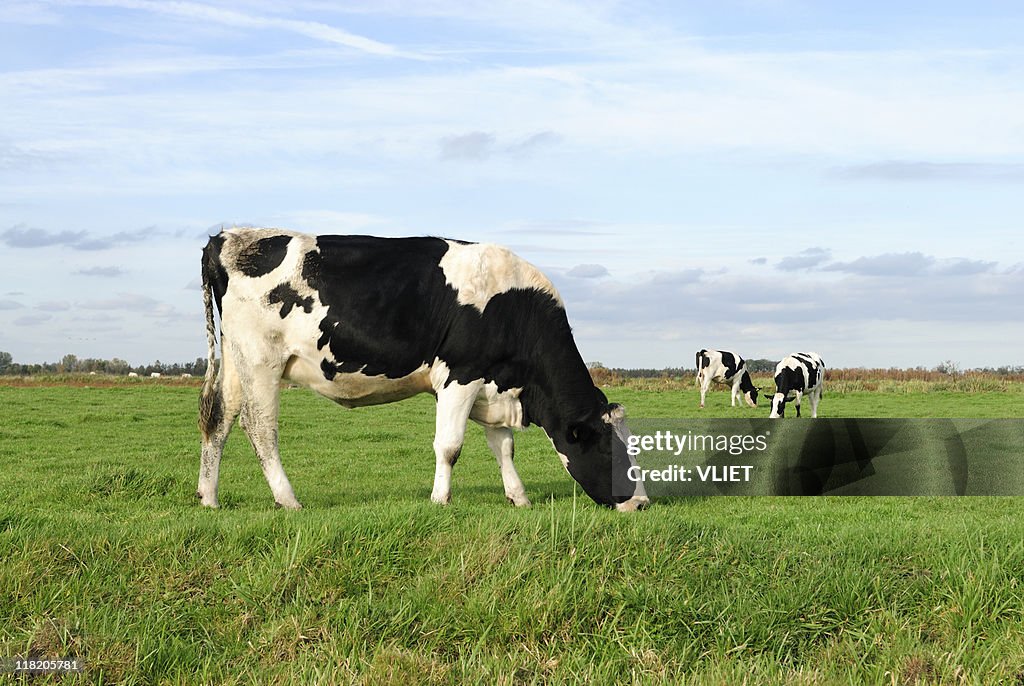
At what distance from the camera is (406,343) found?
10781 mm

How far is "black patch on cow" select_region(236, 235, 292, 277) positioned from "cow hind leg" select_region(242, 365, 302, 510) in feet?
3.66

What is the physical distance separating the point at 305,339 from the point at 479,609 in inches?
189

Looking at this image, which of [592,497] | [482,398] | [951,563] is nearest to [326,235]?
[482,398]

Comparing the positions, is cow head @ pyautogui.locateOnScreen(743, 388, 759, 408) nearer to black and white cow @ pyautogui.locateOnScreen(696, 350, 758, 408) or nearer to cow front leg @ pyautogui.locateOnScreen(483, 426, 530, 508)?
black and white cow @ pyautogui.locateOnScreen(696, 350, 758, 408)

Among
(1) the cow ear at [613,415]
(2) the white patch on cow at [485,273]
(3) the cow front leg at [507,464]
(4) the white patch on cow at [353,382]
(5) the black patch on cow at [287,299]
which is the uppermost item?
(2) the white patch on cow at [485,273]

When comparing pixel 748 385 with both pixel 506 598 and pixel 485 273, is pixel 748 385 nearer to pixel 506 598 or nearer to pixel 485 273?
pixel 485 273

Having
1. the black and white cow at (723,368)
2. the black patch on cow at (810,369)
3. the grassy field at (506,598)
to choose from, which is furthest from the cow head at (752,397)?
the grassy field at (506,598)

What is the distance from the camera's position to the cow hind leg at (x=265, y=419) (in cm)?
1086

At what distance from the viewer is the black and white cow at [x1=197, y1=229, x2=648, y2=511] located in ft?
35.2

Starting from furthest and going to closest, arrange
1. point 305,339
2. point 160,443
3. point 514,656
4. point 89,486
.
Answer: point 160,443, point 89,486, point 305,339, point 514,656

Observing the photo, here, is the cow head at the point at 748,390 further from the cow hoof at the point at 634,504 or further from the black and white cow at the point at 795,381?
the cow hoof at the point at 634,504

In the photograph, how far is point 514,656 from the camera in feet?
21.5

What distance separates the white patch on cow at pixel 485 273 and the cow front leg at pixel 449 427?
3.26 feet

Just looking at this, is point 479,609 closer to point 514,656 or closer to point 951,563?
point 514,656
